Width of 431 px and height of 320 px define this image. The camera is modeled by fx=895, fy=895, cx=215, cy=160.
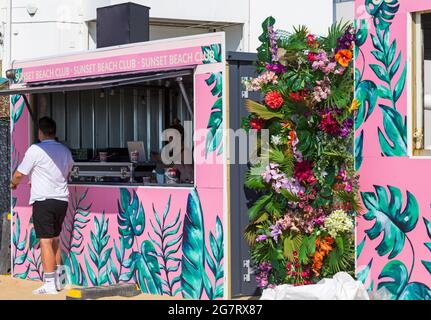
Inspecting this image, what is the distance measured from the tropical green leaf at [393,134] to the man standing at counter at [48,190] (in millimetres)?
3746

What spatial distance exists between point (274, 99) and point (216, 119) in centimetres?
76

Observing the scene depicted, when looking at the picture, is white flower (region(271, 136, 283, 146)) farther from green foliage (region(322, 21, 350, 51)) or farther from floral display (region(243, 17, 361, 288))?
green foliage (region(322, 21, 350, 51))

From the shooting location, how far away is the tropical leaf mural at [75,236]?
10.2 m

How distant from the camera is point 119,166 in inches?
403

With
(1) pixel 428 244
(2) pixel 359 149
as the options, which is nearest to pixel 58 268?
(2) pixel 359 149

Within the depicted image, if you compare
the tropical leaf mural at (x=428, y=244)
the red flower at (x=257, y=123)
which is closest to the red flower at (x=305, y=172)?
the red flower at (x=257, y=123)

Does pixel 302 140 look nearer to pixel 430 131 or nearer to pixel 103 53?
pixel 430 131

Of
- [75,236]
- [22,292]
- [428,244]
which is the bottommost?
[22,292]

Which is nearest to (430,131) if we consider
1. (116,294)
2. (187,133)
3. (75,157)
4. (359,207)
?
(359,207)

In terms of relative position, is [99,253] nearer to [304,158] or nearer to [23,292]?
[23,292]

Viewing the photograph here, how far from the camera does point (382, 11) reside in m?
7.81

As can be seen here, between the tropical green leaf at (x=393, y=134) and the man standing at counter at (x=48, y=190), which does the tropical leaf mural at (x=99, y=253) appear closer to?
the man standing at counter at (x=48, y=190)

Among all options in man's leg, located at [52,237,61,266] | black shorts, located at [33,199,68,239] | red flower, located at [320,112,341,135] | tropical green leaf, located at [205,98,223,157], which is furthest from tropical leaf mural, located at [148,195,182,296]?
red flower, located at [320,112,341,135]

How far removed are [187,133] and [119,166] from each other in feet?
3.17
